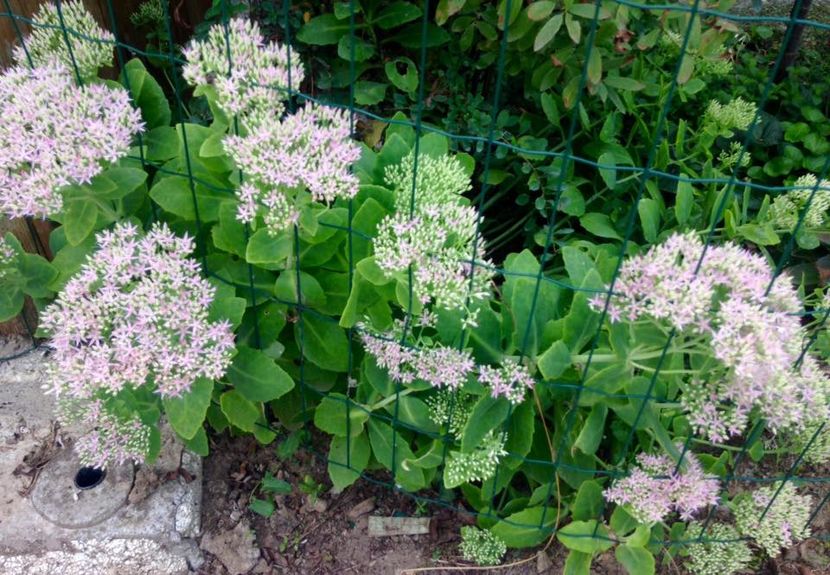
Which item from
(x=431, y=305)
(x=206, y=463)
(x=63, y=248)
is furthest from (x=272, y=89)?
(x=206, y=463)

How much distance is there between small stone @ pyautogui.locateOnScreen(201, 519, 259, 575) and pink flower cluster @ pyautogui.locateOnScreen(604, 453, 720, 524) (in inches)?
47.1

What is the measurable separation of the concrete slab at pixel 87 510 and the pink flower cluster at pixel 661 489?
141 cm

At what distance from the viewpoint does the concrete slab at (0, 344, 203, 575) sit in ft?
8.55

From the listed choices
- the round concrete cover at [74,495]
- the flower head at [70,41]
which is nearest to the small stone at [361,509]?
the round concrete cover at [74,495]

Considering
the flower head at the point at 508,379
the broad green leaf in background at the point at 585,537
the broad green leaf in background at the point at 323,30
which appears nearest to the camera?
the flower head at the point at 508,379

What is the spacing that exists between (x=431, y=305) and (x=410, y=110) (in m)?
1.17

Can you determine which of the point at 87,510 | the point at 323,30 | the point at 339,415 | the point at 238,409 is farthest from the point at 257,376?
the point at 323,30

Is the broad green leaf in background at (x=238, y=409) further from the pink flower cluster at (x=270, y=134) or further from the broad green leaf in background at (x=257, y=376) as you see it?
the pink flower cluster at (x=270, y=134)

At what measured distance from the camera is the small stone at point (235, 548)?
265 cm

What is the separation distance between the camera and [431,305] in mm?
2369

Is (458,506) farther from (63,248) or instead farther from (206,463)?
(63,248)

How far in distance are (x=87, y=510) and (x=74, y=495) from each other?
0.08 metres

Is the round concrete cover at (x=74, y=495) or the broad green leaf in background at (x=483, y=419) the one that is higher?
the broad green leaf in background at (x=483, y=419)

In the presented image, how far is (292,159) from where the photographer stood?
2.00 meters
